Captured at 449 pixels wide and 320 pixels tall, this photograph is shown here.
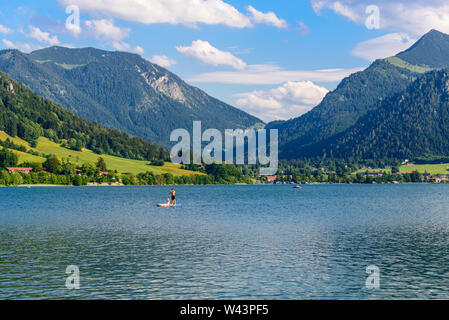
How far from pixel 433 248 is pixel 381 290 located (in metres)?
23.9

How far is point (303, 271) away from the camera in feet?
143

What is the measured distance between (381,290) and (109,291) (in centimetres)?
2033

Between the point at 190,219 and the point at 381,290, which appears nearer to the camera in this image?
the point at 381,290

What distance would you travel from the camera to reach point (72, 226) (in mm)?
78375

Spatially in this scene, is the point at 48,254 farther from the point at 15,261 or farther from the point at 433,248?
the point at 433,248

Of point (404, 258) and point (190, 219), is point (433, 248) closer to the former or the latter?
point (404, 258)

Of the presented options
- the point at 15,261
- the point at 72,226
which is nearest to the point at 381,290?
the point at 15,261

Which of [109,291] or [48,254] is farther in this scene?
[48,254]

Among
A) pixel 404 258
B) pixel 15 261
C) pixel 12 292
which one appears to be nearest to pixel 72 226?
pixel 15 261
